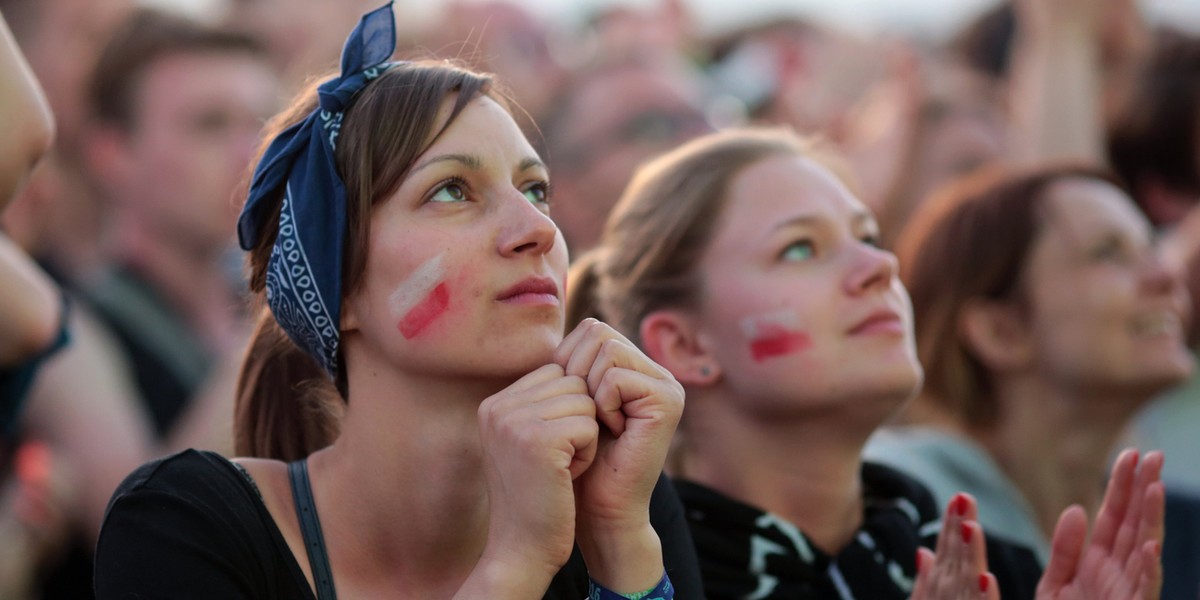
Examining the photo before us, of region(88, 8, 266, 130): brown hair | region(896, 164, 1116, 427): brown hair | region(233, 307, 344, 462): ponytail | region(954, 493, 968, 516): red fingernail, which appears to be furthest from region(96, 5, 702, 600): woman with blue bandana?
region(88, 8, 266, 130): brown hair

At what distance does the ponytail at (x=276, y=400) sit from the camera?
2680 millimetres

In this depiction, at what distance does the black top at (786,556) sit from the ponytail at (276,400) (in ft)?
2.72

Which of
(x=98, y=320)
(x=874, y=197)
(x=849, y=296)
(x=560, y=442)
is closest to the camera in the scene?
(x=560, y=442)

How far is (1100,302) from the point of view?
3.78 m

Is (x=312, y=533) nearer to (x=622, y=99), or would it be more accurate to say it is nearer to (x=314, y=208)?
(x=314, y=208)

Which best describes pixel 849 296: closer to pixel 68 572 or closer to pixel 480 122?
pixel 480 122

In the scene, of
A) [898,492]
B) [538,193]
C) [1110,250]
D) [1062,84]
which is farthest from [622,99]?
[538,193]

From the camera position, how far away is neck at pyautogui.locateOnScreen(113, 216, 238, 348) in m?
4.81

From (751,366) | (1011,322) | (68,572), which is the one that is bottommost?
(68,572)

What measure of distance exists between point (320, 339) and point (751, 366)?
40.6 inches

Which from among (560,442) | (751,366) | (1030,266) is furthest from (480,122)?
(1030,266)

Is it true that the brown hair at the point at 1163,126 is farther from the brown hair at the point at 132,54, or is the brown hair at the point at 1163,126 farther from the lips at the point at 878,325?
the brown hair at the point at 132,54

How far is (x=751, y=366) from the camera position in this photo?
300cm

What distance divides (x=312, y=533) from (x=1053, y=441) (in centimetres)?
239
